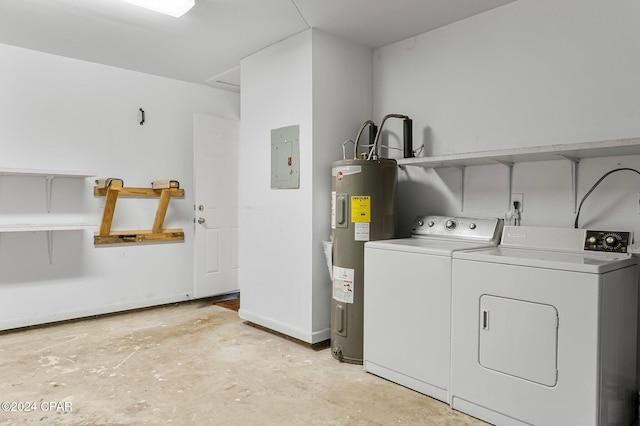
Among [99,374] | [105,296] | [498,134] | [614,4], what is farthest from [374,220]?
[105,296]

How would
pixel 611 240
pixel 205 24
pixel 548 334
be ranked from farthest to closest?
pixel 205 24 < pixel 611 240 < pixel 548 334

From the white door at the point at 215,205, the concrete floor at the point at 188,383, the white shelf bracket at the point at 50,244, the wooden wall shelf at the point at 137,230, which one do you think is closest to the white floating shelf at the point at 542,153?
the concrete floor at the point at 188,383

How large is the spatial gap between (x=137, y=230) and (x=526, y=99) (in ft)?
12.1

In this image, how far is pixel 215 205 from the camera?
181 inches

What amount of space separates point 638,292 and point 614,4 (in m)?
1.58

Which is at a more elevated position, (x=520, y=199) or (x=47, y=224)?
(x=520, y=199)

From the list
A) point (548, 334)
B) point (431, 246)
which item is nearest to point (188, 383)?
point (431, 246)

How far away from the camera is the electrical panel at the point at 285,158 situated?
3213 mm

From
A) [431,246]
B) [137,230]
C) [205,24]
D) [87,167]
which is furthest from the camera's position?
[137,230]

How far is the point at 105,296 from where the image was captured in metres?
3.97

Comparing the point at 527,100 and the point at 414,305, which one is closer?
the point at 414,305

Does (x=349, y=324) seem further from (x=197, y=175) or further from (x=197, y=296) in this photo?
(x=197, y=175)

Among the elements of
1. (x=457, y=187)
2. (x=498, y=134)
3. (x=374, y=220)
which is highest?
(x=498, y=134)

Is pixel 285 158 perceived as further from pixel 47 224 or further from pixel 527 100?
pixel 47 224
